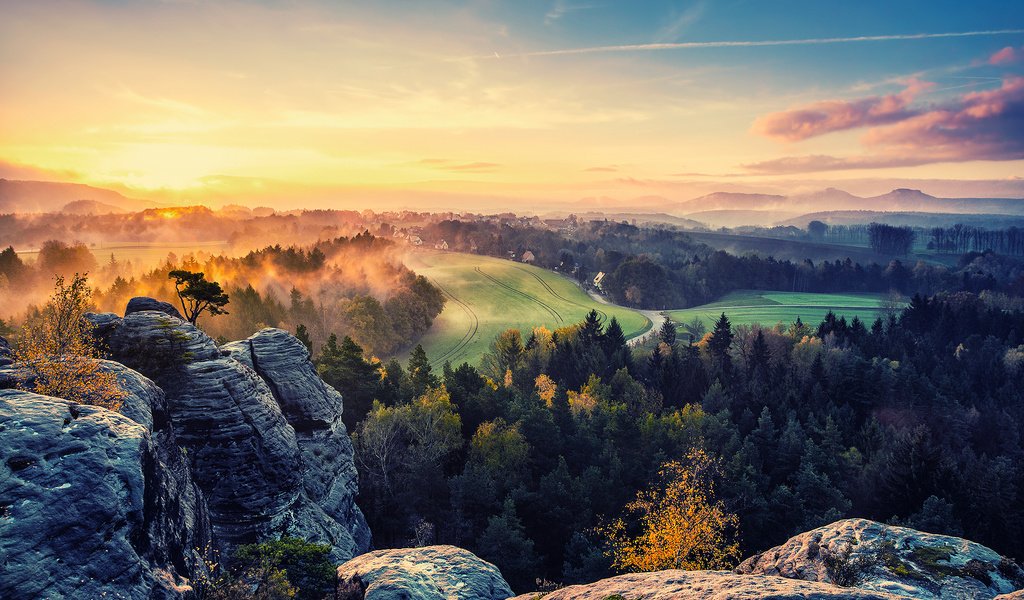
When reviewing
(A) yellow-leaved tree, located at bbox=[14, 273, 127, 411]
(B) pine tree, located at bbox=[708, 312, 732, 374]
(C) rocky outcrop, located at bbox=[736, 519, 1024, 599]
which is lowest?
(B) pine tree, located at bbox=[708, 312, 732, 374]

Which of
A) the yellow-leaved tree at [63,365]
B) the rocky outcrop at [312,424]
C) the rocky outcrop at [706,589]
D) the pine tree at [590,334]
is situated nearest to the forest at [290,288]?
the pine tree at [590,334]

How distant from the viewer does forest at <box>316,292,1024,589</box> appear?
42.5 m

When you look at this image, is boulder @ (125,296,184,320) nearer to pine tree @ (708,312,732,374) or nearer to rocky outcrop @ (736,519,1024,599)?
rocky outcrop @ (736,519,1024,599)

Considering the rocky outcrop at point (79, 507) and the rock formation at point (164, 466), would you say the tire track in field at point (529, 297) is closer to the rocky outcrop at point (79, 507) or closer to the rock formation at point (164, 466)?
the rock formation at point (164, 466)

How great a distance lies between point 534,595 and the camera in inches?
766

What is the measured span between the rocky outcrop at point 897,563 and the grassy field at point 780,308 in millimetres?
127301

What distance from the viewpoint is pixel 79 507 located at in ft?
44.1

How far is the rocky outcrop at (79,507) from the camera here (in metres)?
12.2

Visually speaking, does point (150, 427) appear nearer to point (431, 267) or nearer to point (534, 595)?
point (534, 595)

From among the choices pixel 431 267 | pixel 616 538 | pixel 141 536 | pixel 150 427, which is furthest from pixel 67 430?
pixel 431 267

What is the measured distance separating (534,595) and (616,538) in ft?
79.0

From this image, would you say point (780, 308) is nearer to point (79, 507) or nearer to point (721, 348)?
point (721, 348)

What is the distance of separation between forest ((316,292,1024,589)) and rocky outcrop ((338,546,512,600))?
13.5 m

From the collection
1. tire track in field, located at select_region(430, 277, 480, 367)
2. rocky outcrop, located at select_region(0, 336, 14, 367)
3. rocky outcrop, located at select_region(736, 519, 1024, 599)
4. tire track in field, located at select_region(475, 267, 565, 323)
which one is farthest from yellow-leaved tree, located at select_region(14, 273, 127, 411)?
tire track in field, located at select_region(475, 267, 565, 323)
